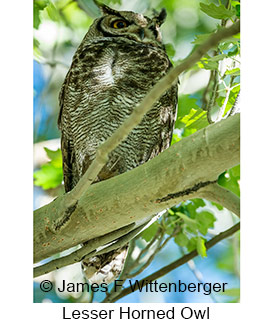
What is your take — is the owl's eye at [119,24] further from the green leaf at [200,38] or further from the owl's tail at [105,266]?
the owl's tail at [105,266]

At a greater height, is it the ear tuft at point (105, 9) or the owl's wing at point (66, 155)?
the ear tuft at point (105, 9)

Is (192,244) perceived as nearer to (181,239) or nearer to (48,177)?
(181,239)

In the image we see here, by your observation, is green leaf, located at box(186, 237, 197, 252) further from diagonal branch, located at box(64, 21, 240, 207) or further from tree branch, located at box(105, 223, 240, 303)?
diagonal branch, located at box(64, 21, 240, 207)

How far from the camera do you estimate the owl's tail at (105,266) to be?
4.54 feet

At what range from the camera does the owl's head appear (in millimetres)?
1625

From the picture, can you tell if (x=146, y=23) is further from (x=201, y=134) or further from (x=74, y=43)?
(x=201, y=134)

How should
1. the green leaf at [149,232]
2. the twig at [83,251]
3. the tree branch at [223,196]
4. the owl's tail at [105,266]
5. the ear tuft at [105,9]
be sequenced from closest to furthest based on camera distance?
the tree branch at [223,196]
the twig at [83,251]
the owl's tail at [105,266]
the green leaf at [149,232]
the ear tuft at [105,9]

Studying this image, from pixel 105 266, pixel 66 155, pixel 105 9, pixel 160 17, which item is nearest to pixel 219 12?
pixel 160 17

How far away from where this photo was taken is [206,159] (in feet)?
3.12

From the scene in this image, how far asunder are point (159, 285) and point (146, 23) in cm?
96

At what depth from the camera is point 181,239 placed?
4.88 feet

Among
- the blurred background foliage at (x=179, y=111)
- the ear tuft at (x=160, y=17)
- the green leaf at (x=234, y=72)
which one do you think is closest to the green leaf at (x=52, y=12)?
the blurred background foliage at (x=179, y=111)

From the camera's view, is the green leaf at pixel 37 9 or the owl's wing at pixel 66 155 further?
the owl's wing at pixel 66 155
